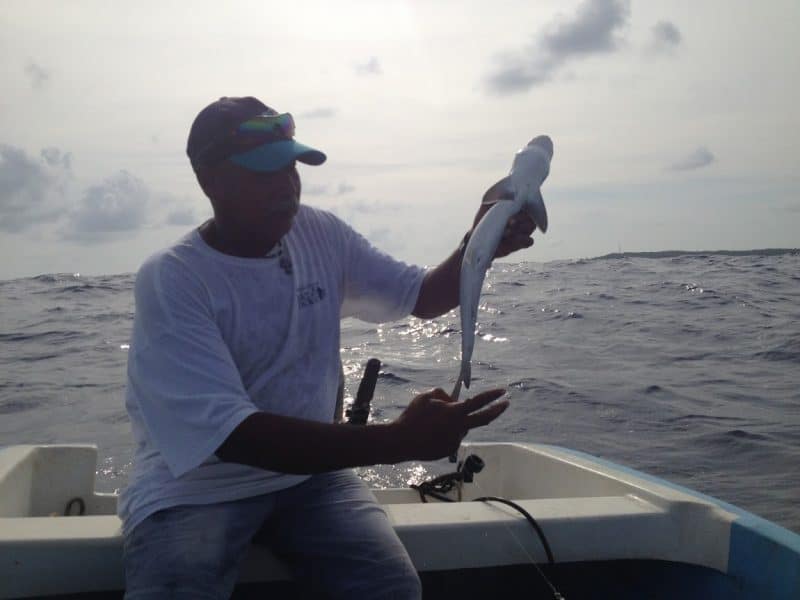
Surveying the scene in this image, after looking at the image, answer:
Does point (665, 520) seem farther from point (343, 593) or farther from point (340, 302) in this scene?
point (340, 302)

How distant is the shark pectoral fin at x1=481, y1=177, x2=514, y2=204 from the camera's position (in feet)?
9.66

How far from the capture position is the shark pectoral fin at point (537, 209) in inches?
117

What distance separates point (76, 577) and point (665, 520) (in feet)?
7.53

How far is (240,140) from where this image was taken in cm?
280

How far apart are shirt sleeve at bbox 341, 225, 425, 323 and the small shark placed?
53cm

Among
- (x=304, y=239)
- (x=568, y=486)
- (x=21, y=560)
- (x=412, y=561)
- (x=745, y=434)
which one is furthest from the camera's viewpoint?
(x=745, y=434)

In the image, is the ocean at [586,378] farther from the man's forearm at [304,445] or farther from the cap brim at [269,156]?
the cap brim at [269,156]

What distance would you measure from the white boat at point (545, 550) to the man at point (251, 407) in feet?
0.68

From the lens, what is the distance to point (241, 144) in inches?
110

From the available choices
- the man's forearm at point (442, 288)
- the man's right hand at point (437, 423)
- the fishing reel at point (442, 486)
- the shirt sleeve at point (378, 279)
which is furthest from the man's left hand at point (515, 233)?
the fishing reel at point (442, 486)

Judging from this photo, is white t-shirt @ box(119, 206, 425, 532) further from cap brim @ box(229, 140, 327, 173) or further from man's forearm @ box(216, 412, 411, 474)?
cap brim @ box(229, 140, 327, 173)

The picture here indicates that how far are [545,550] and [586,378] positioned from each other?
6.72m

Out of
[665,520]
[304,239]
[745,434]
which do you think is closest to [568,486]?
[665,520]

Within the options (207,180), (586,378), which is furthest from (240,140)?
(586,378)
